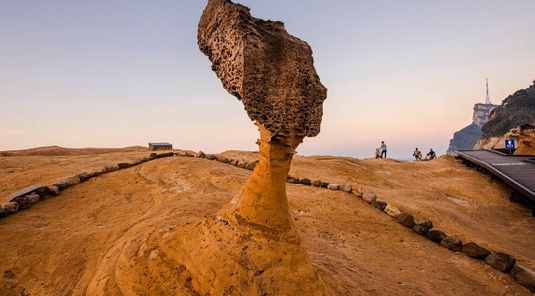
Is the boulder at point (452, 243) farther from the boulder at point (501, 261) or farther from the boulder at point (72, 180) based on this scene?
the boulder at point (72, 180)

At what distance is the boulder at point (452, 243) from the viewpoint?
16.9 ft

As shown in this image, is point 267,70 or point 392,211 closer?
point 267,70

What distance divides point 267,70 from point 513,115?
159ft

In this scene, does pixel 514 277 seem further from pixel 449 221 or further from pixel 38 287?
pixel 38 287

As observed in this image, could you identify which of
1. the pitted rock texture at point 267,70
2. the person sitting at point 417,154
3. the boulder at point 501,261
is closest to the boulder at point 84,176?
the pitted rock texture at point 267,70

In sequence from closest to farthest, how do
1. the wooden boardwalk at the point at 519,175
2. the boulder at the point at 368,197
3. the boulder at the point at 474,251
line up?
the boulder at the point at 474,251, the boulder at the point at 368,197, the wooden boardwalk at the point at 519,175

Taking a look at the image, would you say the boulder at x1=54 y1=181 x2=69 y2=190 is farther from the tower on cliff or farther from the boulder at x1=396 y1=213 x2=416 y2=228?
the tower on cliff

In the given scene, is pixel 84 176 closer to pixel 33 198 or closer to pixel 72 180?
pixel 72 180

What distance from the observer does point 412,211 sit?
268 inches

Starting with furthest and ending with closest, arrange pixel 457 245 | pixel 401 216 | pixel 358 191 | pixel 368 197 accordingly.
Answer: pixel 358 191 → pixel 368 197 → pixel 401 216 → pixel 457 245

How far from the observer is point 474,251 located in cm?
489

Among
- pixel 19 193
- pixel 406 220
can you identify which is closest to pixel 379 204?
pixel 406 220

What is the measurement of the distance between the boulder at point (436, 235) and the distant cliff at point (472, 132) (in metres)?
112

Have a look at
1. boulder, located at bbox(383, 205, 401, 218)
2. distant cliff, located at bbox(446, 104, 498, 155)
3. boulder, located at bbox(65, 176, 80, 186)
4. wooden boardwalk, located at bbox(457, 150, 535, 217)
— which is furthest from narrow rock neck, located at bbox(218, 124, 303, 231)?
distant cliff, located at bbox(446, 104, 498, 155)
